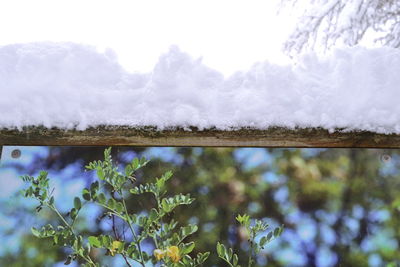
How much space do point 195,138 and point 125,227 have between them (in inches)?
11.4

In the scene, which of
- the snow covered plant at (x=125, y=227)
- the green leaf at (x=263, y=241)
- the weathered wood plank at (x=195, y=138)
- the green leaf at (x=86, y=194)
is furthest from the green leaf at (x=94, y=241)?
the green leaf at (x=263, y=241)

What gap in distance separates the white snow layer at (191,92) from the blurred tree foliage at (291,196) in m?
0.10

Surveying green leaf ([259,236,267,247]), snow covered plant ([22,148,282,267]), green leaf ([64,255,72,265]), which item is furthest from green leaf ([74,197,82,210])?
green leaf ([259,236,267,247])

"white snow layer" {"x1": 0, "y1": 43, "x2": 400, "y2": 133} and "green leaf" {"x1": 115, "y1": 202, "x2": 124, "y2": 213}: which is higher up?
"white snow layer" {"x1": 0, "y1": 43, "x2": 400, "y2": 133}

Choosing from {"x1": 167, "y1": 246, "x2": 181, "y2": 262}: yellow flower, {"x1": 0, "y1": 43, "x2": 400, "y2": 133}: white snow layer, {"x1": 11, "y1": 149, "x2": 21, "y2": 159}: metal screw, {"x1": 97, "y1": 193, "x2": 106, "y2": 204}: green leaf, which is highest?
{"x1": 0, "y1": 43, "x2": 400, "y2": 133}: white snow layer

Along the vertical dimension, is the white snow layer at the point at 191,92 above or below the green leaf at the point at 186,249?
above

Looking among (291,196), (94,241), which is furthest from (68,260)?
(291,196)

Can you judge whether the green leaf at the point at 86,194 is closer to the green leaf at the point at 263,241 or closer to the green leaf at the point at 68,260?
the green leaf at the point at 68,260

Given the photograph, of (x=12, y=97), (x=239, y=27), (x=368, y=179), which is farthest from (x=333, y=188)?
(x=239, y=27)

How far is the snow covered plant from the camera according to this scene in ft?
3.18

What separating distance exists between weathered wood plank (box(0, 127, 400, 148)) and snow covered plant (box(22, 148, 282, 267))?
55 mm

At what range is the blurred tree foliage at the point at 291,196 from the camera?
1.08 metres

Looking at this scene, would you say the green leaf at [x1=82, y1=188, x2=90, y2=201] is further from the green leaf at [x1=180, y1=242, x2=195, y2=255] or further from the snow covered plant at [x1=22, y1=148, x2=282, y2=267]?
the green leaf at [x1=180, y1=242, x2=195, y2=255]

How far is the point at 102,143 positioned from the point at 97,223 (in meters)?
0.21
